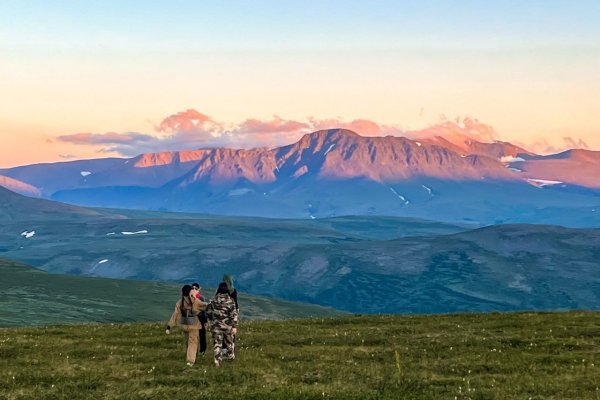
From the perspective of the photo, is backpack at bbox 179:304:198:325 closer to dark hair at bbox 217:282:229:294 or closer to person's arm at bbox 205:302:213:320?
person's arm at bbox 205:302:213:320

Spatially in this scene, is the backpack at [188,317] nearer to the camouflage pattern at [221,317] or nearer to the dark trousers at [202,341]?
the camouflage pattern at [221,317]

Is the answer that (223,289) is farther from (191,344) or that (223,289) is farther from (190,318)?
(191,344)

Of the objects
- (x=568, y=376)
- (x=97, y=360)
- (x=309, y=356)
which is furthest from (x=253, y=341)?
(x=568, y=376)

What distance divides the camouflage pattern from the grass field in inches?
38.3

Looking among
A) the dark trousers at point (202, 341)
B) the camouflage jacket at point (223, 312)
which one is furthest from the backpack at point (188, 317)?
the dark trousers at point (202, 341)

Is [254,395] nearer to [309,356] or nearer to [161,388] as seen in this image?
[161,388]

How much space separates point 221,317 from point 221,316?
54 millimetres

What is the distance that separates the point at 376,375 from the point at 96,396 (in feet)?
32.4

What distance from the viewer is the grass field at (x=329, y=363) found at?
24.5 m

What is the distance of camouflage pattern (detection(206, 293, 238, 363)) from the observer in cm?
2894

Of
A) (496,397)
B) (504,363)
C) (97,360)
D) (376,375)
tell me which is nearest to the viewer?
(496,397)

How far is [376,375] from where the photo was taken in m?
27.2

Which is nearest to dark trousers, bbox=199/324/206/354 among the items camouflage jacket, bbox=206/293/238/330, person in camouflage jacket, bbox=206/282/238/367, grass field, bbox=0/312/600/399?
grass field, bbox=0/312/600/399

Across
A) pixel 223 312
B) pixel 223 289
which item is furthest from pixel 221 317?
pixel 223 289
